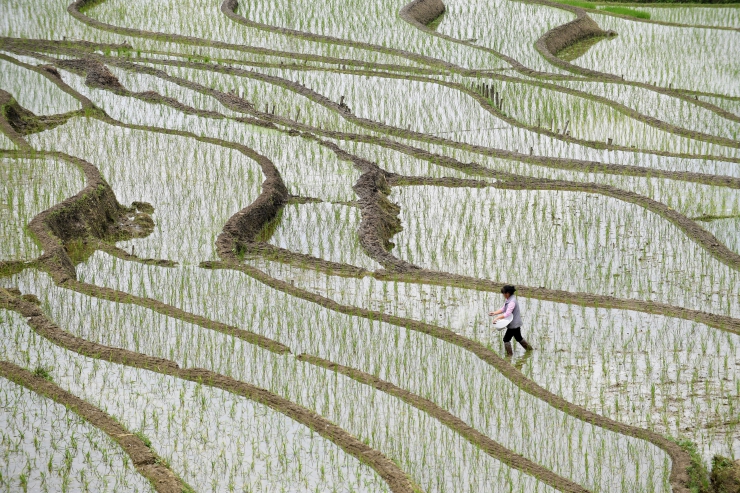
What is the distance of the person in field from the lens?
6.27 metres

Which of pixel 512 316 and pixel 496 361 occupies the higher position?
pixel 512 316

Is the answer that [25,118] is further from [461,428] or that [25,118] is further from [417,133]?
[461,428]

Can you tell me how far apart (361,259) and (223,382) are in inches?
98.9

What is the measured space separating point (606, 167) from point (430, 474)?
5.75m

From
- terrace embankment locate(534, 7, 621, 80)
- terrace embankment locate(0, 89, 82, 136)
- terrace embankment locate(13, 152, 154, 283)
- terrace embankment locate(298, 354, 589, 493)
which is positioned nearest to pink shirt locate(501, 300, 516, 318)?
terrace embankment locate(298, 354, 589, 493)

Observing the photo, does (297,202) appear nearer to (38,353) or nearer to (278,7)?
(38,353)

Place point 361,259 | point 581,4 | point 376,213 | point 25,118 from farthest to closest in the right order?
point 581,4
point 25,118
point 376,213
point 361,259

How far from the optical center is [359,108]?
39.1ft

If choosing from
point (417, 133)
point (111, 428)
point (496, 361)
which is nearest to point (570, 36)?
point (417, 133)

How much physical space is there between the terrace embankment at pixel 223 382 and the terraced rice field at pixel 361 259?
0.07 ft

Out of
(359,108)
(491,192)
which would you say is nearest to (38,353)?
(491,192)

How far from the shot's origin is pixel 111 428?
5141 millimetres

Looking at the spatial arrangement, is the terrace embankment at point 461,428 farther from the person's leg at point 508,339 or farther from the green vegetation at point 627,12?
the green vegetation at point 627,12

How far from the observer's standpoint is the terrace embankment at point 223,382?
490 centimetres
